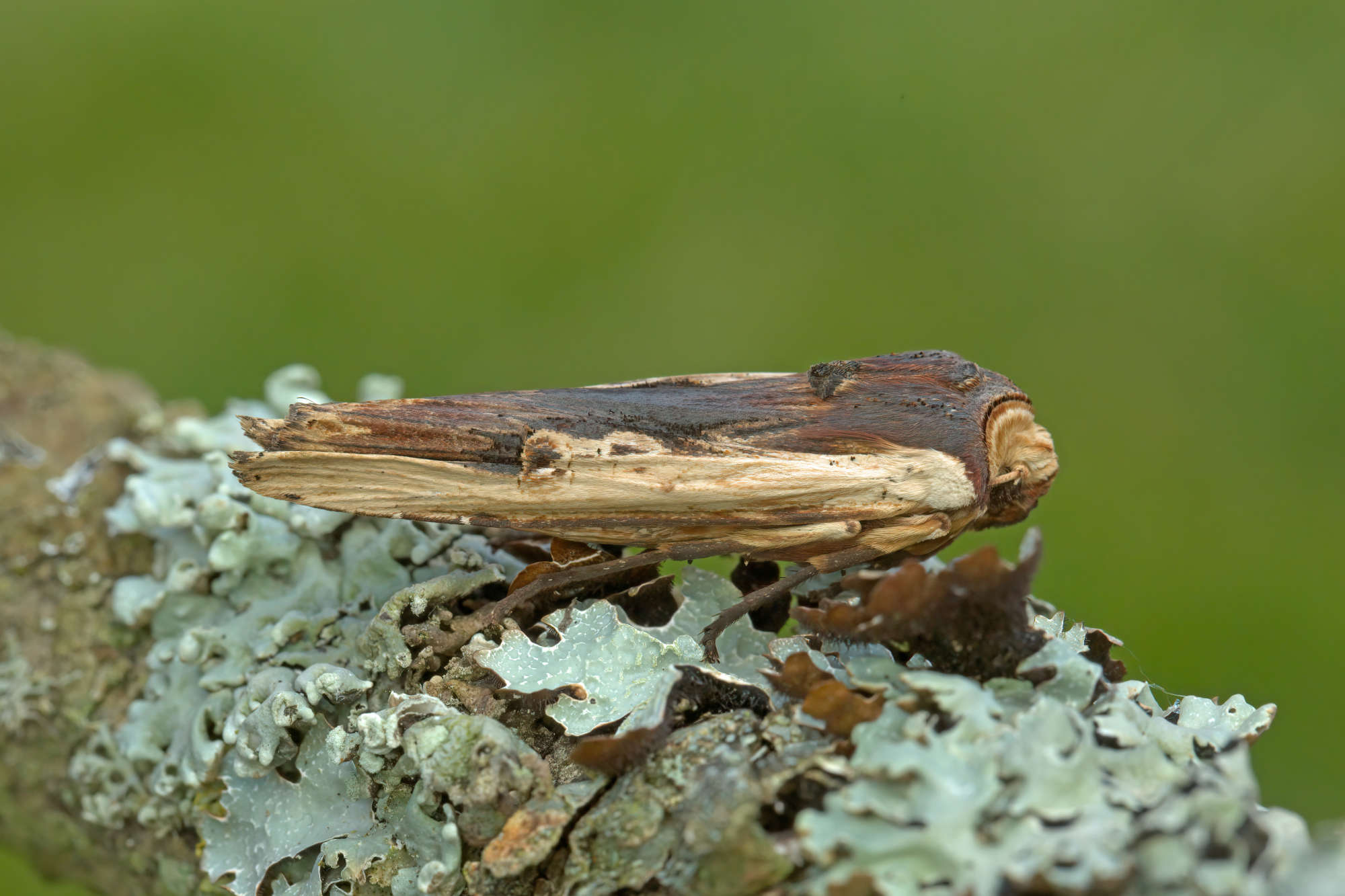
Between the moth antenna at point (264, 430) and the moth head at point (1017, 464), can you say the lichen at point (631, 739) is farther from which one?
the moth antenna at point (264, 430)

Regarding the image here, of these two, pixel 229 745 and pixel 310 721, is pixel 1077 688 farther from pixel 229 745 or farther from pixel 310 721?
pixel 229 745

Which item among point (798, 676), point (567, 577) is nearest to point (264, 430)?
point (567, 577)

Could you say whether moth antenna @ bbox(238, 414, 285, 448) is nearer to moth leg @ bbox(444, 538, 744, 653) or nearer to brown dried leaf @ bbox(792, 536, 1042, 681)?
moth leg @ bbox(444, 538, 744, 653)

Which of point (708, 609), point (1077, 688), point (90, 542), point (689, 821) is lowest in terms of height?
point (689, 821)

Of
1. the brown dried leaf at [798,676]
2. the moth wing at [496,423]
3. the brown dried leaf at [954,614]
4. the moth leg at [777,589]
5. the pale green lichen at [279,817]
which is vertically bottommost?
the pale green lichen at [279,817]

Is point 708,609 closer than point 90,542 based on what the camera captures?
Yes

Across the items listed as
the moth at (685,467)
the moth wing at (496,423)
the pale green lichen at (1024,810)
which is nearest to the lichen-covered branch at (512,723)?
the pale green lichen at (1024,810)

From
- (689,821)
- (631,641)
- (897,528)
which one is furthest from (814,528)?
(689,821)
